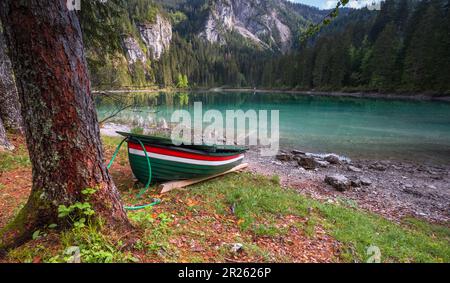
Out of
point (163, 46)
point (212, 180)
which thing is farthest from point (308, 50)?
Result: point (163, 46)

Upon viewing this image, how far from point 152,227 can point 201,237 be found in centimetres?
75

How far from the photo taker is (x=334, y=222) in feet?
16.3

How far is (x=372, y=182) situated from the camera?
356 inches

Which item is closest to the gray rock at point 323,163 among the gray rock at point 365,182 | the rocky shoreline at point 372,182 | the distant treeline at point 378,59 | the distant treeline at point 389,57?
the rocky shoreline at point 372,182

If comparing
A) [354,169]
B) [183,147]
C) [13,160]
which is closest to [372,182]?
[354,169]

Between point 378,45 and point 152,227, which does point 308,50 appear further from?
point 152,227

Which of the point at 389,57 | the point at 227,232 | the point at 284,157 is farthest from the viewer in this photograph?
the point at 389,57

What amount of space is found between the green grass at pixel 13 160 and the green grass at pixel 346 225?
462 centimetres

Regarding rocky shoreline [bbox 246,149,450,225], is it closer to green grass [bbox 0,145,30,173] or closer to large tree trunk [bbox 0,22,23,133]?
green grass [bbox 0,145,30,173]

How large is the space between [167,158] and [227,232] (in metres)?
2.27

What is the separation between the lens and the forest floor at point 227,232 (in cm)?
248

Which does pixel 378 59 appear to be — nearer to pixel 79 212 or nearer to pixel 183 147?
pixel 183 147

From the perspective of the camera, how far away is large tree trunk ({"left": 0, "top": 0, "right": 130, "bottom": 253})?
2.18 metres

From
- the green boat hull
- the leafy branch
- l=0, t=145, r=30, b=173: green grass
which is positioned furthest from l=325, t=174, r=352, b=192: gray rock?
l=0, t=145, r=30, b=173: green grass
